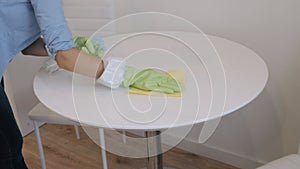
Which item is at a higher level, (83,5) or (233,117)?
(83,5)

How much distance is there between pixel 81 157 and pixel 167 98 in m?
1.09

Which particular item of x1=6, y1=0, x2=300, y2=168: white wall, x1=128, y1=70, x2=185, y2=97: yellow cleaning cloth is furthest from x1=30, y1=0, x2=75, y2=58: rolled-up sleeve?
x1=6, y1=0, x2=300, y2=168: white wall

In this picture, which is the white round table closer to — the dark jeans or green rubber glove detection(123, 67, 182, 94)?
green rubber glove detection(123, 67, 182, 94)

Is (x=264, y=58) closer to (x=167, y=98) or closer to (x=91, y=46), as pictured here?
(x=167, y=98)

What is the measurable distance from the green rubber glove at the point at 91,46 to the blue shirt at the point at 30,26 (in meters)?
0.12

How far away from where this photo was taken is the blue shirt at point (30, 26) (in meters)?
1.12

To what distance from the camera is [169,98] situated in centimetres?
114

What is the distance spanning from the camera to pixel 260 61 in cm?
137

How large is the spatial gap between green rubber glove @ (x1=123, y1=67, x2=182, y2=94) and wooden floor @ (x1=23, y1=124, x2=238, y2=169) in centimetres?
86

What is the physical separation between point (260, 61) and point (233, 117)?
0.54m

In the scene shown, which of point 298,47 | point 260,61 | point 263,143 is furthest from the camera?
point 263,143

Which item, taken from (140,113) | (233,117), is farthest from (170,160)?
(140,113)

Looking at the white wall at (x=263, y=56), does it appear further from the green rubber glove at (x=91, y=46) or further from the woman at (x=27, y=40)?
the woman at (x=27, y=40)

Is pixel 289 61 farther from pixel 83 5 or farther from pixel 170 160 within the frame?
pixel 83 5
